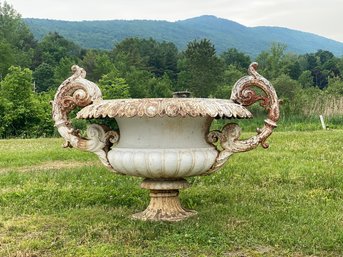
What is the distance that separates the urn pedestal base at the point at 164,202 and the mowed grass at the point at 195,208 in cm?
17

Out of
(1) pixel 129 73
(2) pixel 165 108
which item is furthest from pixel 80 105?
(1) pixel 129 73

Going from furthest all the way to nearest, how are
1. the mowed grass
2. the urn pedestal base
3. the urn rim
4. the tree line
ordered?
the tree line
the urn pedestal base
the urn rim
the mowed grass

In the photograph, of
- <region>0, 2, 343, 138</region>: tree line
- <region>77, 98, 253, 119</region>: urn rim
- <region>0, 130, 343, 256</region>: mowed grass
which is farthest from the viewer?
<region>0, 2, 343, 138</region>: tree line

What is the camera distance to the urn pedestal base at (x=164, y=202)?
15.3 feet

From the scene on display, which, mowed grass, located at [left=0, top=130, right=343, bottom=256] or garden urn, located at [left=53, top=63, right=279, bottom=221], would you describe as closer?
mowed grass, located at [left=0, top=130, right=343, bottom=256]

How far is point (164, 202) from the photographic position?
4.77 meters

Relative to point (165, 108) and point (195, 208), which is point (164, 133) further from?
point (195, 208)

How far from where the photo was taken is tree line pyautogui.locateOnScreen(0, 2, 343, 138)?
21297 millimetres

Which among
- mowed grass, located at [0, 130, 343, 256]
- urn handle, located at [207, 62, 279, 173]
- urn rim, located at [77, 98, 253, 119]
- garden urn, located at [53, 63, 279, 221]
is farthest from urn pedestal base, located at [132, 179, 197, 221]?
urn rim, located at [77, 98, 253, 119]

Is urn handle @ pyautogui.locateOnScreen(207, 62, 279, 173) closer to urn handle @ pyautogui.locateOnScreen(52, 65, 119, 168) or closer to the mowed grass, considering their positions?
the mowed grass

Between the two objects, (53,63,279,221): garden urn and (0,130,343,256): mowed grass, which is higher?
(53,63,279,221): garden urn

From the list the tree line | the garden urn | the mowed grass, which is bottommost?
the tree line

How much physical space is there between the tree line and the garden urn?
1549cm

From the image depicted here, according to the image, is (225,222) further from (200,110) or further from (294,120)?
(294,120)
